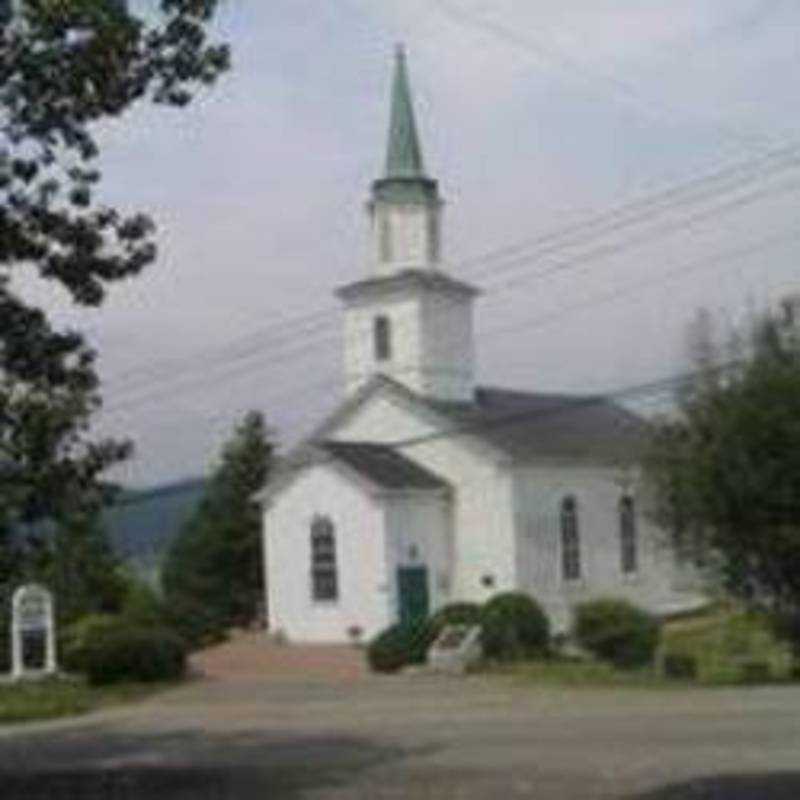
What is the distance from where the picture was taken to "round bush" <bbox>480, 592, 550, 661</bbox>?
203 ft

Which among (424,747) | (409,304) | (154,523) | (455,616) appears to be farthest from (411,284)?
(424,747)

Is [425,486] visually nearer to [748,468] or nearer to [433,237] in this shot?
[433,237]

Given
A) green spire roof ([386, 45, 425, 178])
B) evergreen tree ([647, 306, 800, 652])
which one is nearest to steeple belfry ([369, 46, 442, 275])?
green spire roof ([386, 45, 425, 178])

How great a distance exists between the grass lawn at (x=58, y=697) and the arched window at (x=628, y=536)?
20.7 meters

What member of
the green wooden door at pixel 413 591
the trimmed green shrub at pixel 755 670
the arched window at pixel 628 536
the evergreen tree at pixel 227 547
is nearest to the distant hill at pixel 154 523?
the evergreen tree at pixel 227 547

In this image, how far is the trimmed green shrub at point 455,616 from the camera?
62.0m

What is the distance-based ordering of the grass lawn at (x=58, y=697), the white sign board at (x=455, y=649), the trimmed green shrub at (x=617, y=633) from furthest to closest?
the trimmed green shrub at (x=617, y=633) → the white sign board at (x=455, y=649) → the grass lawn at (x=58, y=697)

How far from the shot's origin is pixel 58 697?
2068 inches

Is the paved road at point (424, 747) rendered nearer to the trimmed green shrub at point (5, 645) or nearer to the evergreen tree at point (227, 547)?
the trimmed green shrub at point (5, 645)

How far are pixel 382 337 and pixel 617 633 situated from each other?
1511cm

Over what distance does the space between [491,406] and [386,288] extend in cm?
509

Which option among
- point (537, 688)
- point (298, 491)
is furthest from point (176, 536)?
point (537, 688)

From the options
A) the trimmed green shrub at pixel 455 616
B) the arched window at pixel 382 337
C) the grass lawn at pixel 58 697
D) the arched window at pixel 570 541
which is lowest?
the grass lawn at pixel 58 697

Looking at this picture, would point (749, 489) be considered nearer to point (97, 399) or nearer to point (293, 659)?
point (97, 399)
